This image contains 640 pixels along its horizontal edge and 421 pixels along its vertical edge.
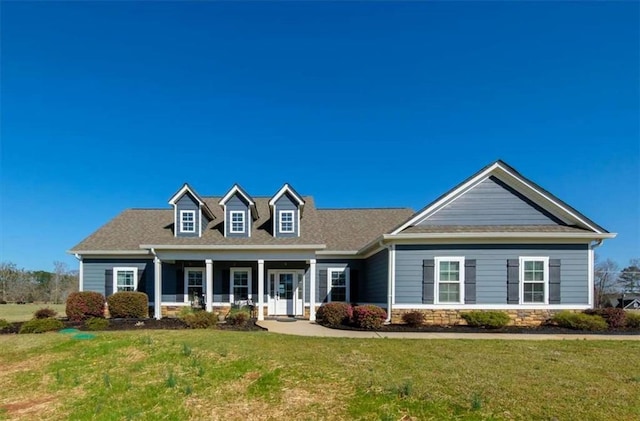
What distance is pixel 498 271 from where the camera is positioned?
14.5 metres

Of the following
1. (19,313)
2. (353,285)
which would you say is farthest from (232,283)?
(19,313)

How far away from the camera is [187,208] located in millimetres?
18594

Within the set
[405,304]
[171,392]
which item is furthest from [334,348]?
[405,304]

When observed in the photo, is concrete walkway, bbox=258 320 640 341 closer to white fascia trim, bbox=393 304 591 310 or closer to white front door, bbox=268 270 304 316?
white fascia trim, bbox=393 304 591 310

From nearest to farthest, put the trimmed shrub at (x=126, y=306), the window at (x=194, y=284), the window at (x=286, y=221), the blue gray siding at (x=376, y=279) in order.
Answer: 1. the blue gray siding at (x=376, y=279)
2. the trimmed shrub at (x=126, y=306)
3. the window at (x=286, y=221)
4. the window at (x=194, y=284)

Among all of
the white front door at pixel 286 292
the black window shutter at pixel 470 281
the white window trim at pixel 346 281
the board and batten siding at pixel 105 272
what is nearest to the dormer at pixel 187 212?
the board and batten siding at pixel 105 272

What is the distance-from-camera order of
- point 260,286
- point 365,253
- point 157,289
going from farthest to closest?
1. point 365,253
2. point 157,289
3. point 260,286

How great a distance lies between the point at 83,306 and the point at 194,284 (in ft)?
14.5

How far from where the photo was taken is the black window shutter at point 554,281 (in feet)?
46.7

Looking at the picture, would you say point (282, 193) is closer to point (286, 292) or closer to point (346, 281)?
point (286, 292)

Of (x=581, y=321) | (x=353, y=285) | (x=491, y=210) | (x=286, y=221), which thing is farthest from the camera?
(x=353, y=285)

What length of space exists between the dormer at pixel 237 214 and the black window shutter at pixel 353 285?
5.19 m

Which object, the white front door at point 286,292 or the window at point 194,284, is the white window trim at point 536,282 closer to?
the white front door at point 286,292

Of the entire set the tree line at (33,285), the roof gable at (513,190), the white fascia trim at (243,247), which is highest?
the roof gable at (513,190)
